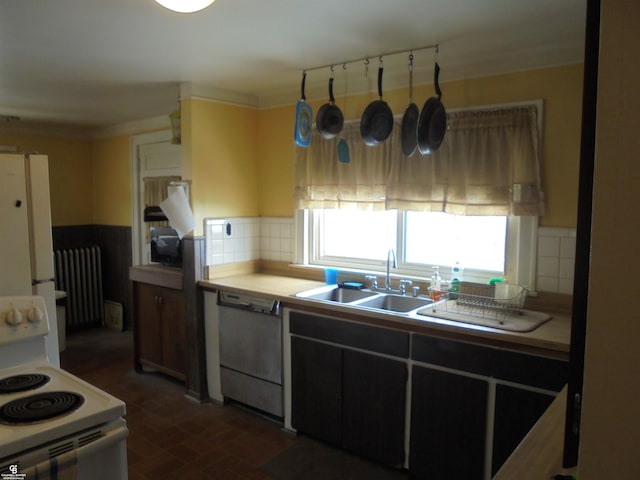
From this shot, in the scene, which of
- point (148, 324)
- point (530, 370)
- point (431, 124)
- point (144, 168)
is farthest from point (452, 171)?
point (144, 168)

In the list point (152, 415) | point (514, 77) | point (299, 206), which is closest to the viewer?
point (514, 77)

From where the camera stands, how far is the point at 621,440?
2.12ft

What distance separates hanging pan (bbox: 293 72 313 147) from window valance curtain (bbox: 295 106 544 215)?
0.30 metres

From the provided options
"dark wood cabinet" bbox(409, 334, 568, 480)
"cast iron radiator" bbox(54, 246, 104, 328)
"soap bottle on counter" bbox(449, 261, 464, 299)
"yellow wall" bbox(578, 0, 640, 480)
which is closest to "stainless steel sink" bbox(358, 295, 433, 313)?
"soap bottle on counter" bbox(449, 261, 464, 299)

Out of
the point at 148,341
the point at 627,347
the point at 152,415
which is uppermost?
the point at 627,347

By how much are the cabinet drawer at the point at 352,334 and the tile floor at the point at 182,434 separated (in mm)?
737

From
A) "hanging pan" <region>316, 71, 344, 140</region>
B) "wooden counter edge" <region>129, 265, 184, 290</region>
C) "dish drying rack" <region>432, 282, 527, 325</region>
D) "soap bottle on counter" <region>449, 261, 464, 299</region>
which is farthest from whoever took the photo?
"wooden counter edge" <region>129, 265, 184, 290</region>

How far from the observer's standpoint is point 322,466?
2.57 meters

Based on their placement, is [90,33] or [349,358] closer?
[90,33]

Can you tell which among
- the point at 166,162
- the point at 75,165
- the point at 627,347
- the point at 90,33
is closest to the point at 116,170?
the point at 75,165

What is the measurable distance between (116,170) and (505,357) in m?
4.71

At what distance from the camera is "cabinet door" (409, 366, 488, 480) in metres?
2.16

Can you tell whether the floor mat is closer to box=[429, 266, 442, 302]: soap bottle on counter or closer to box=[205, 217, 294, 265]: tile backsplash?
box=[429, 266, 442, 302]: soap bottle on counter

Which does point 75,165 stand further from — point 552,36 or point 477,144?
point 552,36
